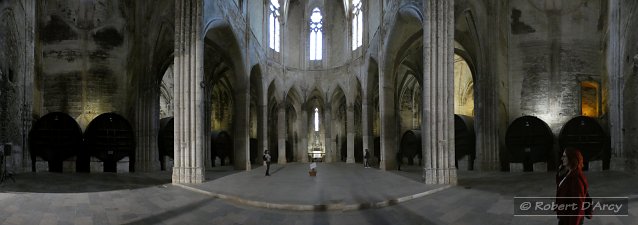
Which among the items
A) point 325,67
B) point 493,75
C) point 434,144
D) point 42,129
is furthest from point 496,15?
point 42,129

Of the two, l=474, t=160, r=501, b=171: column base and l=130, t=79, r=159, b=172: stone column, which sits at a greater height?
l=130, t=79, r=159, b=172: stone column

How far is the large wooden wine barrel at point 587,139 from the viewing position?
1856 cm

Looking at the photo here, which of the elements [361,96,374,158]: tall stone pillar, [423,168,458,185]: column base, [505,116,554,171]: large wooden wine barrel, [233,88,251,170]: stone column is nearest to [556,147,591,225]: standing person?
[423,168,458,185]: column base

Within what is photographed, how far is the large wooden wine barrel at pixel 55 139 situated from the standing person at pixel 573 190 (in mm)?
21556

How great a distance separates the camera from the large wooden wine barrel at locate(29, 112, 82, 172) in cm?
2014

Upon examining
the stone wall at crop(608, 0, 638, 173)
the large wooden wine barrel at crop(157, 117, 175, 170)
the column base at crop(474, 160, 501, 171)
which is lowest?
the column base at crop(474, 160, 501, 171)

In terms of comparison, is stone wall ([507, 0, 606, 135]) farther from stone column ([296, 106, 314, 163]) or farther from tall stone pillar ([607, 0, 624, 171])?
stone column ([296, 106, 314, 163])

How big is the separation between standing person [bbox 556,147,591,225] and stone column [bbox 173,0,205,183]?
13093 millimetres

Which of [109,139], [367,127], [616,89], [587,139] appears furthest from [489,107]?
[109,139]

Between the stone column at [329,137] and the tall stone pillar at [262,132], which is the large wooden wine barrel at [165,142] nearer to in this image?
the tall stone pillar at [262,132]

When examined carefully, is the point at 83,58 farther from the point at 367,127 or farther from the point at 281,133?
the point at 367,127

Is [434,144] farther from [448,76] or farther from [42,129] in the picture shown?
[42,129]

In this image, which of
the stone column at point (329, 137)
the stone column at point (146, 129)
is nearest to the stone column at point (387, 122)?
the stone column at point (146, 129)

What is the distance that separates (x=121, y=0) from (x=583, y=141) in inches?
960
